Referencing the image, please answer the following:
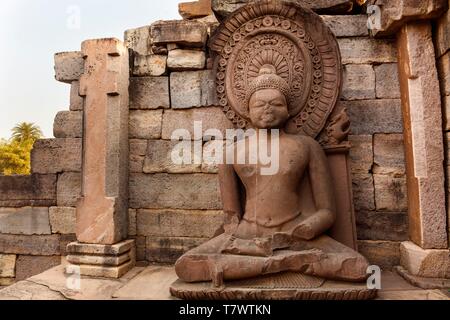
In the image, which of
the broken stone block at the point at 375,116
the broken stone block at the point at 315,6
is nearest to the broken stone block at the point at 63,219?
the broken stone block at the point at 315,6

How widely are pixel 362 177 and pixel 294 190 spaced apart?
101 centimetres

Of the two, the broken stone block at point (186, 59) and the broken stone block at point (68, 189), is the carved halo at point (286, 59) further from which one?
the broken stone block at point (68, 189)

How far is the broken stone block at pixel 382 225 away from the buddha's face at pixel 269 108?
1439 mm

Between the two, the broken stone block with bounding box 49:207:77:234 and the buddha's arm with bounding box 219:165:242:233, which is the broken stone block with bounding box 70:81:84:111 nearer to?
the broken stone block with bounding box 49:207:77:234

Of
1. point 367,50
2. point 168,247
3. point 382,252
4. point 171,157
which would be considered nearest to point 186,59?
point 171,157

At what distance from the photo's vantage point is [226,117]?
3.74 meters

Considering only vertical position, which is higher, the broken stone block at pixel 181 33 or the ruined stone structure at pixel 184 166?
the broken stone block at pixel 181 33

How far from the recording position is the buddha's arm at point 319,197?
292cm

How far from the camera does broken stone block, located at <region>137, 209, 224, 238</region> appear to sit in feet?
12.5

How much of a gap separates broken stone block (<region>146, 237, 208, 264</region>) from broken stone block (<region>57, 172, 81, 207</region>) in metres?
1.05

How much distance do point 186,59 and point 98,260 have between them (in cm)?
245

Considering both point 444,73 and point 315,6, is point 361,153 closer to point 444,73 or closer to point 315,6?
point 444,73
